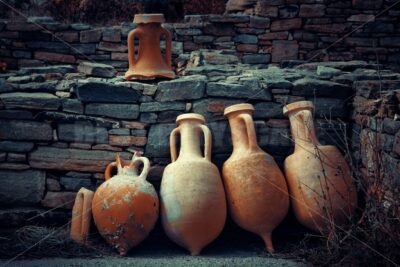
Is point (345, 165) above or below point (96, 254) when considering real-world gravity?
above

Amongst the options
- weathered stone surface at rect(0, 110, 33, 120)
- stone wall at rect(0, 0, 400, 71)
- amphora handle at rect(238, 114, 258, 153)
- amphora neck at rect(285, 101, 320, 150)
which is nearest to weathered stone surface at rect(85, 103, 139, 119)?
weathered stone surface at rect(0, 110, 33, 120)

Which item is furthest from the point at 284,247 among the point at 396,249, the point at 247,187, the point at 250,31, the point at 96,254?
the point at 250,31

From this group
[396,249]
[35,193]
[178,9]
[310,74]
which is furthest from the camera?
[178,9]

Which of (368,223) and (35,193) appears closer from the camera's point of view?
(368,223)

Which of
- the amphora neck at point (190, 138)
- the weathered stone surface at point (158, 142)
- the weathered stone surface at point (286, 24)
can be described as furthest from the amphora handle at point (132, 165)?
the weathered stone surface at point (286, 24)

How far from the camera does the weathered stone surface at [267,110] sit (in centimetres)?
297

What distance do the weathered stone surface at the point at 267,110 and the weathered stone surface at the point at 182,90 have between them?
373 mm

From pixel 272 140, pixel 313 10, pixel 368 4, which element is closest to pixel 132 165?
pixel 272 140

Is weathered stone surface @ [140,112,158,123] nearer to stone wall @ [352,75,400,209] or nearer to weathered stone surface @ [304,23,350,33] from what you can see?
stone wall @ [352,75,400,209]

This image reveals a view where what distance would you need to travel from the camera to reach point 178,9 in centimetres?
604

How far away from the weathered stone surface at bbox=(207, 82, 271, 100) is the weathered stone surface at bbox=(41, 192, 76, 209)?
1087 mm

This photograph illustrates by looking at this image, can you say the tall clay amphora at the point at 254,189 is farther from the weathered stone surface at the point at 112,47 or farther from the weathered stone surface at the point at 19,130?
the weathered stone surface at the point at 112,47

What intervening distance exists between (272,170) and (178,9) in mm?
3913

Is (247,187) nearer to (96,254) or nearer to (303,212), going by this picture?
(303,212)
